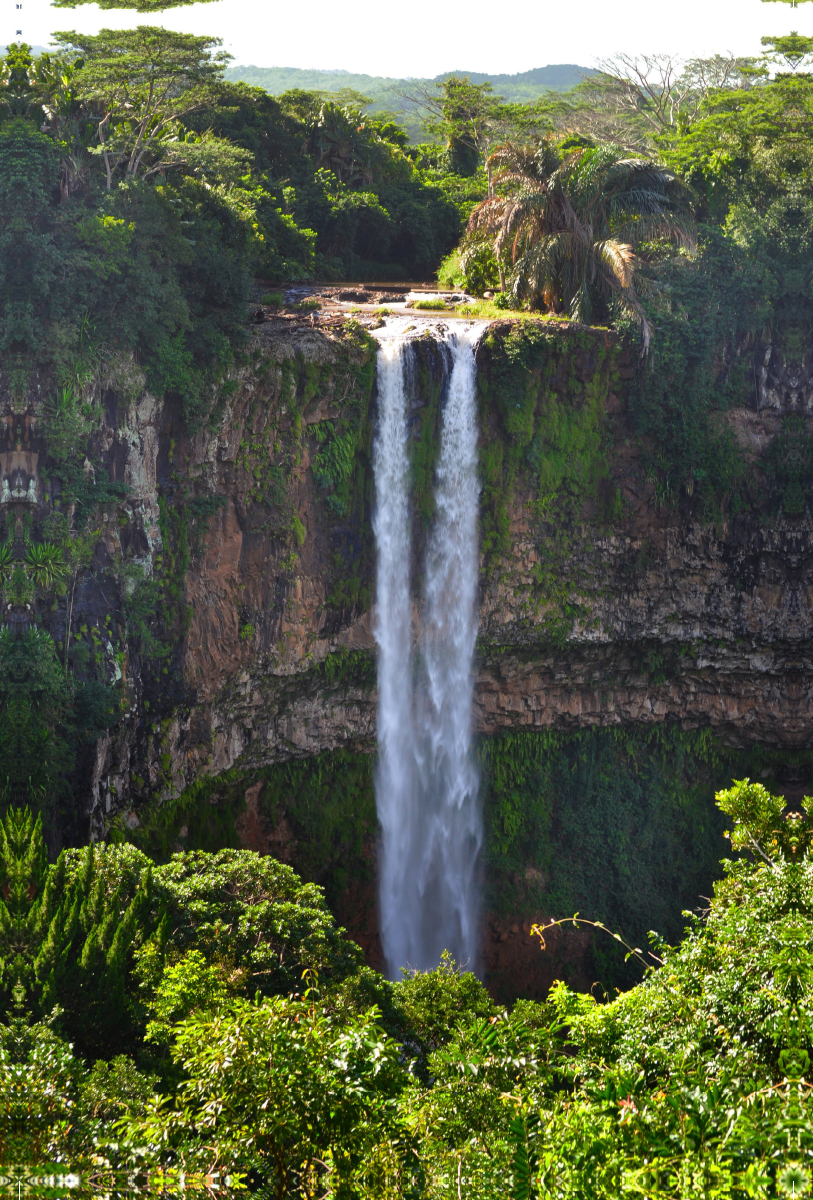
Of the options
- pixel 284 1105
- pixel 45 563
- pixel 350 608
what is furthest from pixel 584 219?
pixel 284 1105

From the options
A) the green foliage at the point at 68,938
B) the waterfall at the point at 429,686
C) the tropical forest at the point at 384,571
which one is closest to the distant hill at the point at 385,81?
the tropical forest at the point at 384,571

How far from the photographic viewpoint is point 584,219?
2220 centimetres

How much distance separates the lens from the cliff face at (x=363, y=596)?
1773 cm

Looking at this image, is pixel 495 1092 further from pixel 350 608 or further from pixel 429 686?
pixel 429 686

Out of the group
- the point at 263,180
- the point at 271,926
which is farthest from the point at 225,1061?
the point at 263,180

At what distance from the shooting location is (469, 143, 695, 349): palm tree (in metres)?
21.6

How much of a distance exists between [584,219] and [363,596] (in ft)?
32.9

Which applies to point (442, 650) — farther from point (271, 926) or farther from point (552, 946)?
point (271, 926)

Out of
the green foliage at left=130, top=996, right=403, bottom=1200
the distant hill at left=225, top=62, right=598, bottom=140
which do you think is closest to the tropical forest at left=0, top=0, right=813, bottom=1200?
the green foliage at left=130, top=996, right=403, bottom=1200

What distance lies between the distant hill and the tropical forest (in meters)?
63.5

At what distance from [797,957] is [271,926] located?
7.76 meters

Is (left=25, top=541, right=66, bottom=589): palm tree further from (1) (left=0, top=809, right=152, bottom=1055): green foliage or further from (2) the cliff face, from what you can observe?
(1) (left=0, top=809, right=152, bottom=1055): green foliage

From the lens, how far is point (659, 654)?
938 inches

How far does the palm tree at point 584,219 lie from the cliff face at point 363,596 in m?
1.55
